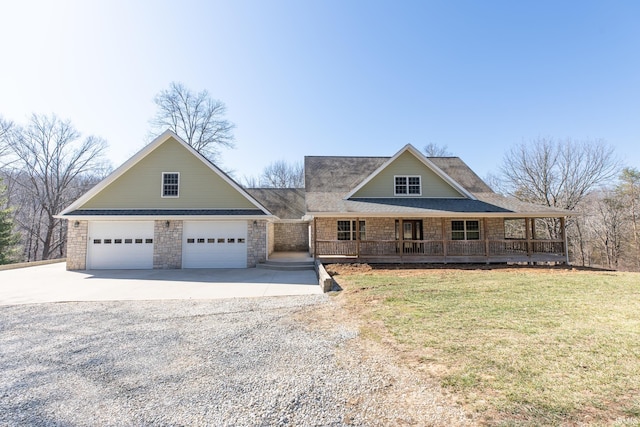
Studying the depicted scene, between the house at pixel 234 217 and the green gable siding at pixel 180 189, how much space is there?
0.05m

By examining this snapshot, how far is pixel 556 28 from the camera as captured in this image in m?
13.7

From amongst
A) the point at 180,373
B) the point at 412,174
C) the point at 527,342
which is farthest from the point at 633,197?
the point at 180,373

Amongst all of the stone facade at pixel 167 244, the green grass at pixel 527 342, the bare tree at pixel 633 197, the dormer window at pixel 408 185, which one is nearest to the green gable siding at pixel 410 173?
the dormer window at pixel 408 185

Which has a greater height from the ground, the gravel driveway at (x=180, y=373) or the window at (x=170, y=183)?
A: the window at (x=170, y=183)

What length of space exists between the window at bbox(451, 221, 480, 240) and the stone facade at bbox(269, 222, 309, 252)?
31.8 feet

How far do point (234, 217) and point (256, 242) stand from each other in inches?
63.4

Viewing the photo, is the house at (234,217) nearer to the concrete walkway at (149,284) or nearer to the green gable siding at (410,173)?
the green gable siding at (410,173)

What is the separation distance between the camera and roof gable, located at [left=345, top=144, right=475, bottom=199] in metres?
16.0

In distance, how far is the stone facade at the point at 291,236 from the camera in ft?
69.1

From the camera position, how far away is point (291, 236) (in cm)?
2117

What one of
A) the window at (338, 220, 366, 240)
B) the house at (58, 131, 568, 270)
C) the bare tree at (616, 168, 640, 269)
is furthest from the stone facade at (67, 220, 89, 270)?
the bare tree at (616, 168, 640, 269)

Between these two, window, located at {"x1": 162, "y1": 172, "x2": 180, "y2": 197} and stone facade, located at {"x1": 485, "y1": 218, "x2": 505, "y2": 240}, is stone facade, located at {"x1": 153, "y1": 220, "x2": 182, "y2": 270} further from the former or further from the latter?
stone facade, located at {"x1": 485, "y1": 218, "x2": 505, "y2": 240}

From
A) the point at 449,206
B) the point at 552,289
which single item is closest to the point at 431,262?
Answer: the point at 449,206

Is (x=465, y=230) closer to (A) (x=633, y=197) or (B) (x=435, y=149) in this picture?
(A) (x=633, y=197)
